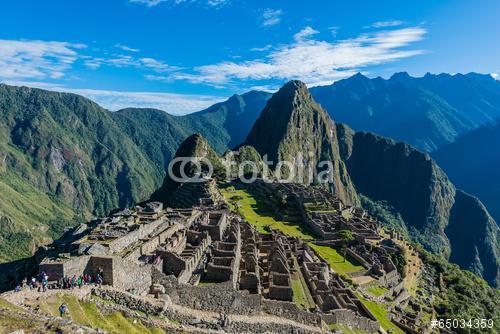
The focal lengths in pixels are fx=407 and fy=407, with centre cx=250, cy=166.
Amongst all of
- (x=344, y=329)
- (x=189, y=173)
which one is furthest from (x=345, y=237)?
(x=189, y=173)

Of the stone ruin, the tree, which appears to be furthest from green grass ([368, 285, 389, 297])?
the tree

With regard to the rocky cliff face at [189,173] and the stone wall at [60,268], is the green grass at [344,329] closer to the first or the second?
the stone wall at [60,268]

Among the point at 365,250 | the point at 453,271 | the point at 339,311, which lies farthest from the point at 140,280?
the point at 453,271

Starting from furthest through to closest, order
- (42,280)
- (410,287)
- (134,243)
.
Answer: (410,287) < (134,243) < (42,280)

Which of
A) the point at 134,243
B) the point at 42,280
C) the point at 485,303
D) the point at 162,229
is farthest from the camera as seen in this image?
the point at 485,303

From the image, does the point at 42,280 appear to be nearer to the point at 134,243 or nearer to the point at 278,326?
the point at 134,243

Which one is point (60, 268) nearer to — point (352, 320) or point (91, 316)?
point (91, 316)
